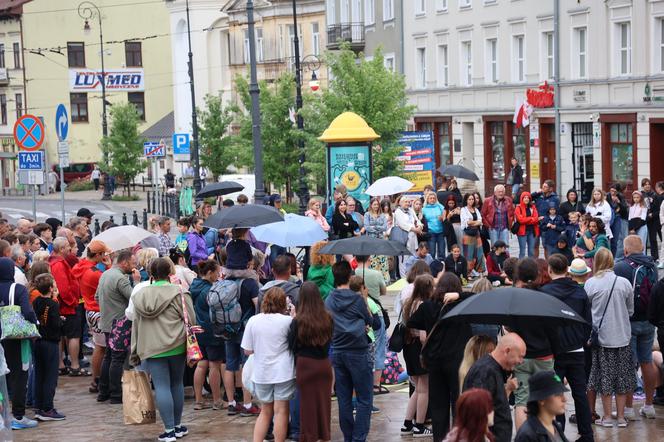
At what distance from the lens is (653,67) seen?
116 ft

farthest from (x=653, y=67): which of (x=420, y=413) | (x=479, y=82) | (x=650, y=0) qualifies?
(x=420, y=413)

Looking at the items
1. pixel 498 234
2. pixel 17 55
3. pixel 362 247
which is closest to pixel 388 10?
pixel 498 234

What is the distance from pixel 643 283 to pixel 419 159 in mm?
19691

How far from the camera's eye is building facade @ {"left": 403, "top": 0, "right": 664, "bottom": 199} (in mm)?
35875

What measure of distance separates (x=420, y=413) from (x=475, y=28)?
35.4 m

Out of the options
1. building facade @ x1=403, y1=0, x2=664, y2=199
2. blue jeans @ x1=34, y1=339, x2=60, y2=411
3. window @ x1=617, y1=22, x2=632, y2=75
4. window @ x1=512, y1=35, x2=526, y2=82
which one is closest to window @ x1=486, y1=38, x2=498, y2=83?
building facade @ x1=403, y1=0, x2=664, y2=199

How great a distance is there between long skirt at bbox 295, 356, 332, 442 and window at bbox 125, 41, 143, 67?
250 ft

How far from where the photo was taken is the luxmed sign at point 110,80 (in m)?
81.9

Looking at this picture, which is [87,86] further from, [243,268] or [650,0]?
[243,268]

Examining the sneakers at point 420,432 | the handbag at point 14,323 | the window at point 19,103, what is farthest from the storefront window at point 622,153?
the window at point 19,103

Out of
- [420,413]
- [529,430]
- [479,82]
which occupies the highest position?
[479,82]

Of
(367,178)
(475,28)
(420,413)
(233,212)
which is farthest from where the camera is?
(475,28)

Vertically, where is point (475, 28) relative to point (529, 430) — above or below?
above

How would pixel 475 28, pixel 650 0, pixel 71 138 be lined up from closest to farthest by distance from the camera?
pixel 650 0, pixel 475 28, pixel 71 138
